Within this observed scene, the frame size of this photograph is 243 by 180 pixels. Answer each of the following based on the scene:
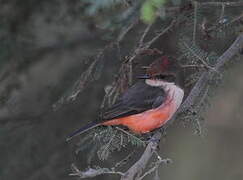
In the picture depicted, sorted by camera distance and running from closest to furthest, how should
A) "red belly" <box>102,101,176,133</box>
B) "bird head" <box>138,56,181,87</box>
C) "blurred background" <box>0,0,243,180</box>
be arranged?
"bird head" <box>138,56,181,87</box> → "red belly" <box>102,101,176,133</box> → "blurred background" <box>0,0,243,180</box>

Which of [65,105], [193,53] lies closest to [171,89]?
[193,53]

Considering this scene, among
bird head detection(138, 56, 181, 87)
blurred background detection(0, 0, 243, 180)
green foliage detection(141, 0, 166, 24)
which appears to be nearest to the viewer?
green foliage detection(141, 0, 166, 24)

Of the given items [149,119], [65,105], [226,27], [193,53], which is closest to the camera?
[193,53]

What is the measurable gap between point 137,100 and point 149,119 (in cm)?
→ 17

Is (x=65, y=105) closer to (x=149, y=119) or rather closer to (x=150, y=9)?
(x=149, y=119)

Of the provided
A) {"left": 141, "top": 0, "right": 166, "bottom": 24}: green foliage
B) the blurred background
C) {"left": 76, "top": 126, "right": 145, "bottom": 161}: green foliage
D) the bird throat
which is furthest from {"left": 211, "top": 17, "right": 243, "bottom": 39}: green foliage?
{"left": 141, "top": 0, "right": 166, "bottom": 24}: green foliage

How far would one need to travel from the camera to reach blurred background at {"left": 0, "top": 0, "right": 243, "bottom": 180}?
16.4ft

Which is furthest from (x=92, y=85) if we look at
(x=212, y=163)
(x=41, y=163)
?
(x=212, y=163)

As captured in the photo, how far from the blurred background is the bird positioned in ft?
0.75

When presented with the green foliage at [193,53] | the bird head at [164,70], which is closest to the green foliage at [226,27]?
the green foliage at [193,53]

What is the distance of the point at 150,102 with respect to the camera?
4.69 metres

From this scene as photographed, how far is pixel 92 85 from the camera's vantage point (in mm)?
5332

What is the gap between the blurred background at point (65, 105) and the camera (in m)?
5.00

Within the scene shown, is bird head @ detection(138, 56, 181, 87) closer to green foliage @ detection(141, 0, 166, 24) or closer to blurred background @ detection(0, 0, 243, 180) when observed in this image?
blurred background @ detection(0, 0, 243, 180)
